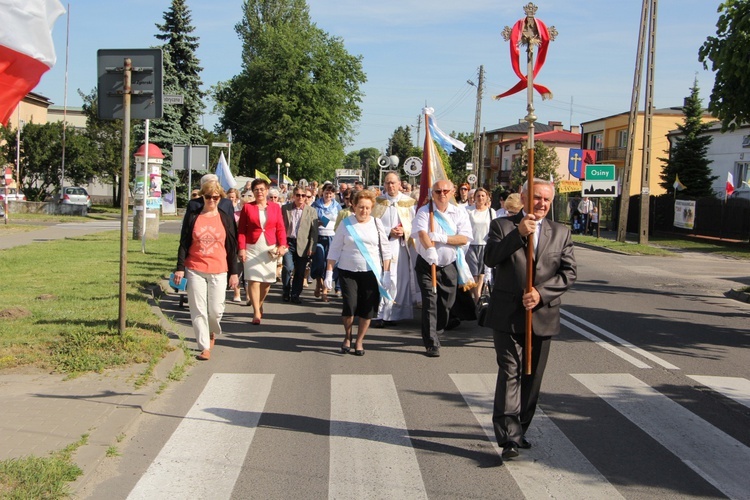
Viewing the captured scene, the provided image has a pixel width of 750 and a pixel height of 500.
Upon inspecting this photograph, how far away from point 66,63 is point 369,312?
53917 millimetres

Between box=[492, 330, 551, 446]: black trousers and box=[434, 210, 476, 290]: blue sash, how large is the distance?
377 centimetres

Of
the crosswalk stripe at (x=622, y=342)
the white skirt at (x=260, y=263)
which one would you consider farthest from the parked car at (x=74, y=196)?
the crosswalk stripe at (x=622, y=342)

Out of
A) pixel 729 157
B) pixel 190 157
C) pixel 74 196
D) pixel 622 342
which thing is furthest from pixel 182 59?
pixel 622 342

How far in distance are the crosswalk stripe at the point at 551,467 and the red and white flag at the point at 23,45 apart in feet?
11.8

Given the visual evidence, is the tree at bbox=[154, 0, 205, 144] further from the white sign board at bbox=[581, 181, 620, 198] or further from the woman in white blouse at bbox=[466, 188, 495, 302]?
the woman in white blouse at bbox=[466, 188, 495, 302]

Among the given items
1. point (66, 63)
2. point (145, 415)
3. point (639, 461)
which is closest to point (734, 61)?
point (639, 461)

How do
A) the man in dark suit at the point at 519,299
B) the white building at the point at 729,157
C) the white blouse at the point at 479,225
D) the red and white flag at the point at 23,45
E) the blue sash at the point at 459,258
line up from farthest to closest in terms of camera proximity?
the white building at the point at 729,157
the white blouse at the point at 479,225
the blue sash at the point at 459,258
the man in dark suit at the point at 519,299
the red and white flag at the point at 23,45

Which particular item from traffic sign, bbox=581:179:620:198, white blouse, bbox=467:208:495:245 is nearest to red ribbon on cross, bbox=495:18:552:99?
white blouse, bbox=467:208:495:245

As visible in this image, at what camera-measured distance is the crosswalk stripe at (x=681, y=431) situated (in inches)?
204

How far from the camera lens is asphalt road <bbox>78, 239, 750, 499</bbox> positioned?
5004mm

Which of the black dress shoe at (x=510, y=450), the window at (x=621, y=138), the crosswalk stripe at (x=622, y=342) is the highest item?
the window at (x=621, y=138)

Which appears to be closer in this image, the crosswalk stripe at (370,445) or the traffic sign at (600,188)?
the crosswalk stripe at (370,445)

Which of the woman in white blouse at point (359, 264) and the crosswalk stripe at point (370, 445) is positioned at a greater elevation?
the woman in white blouse at point (359, 264)

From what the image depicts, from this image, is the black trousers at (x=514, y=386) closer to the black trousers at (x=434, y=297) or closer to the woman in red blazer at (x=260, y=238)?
the black trousers at (x=434, y=297)
